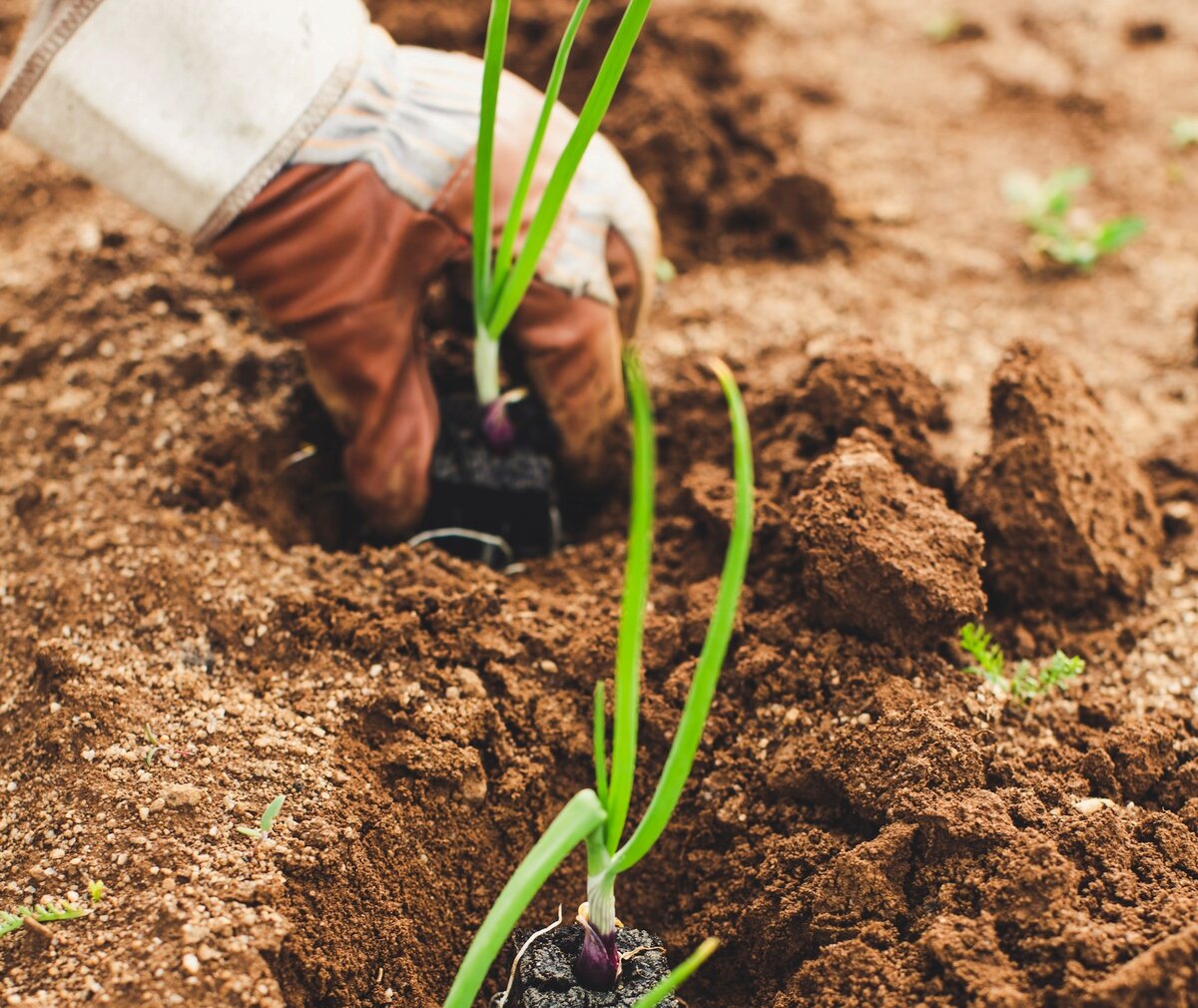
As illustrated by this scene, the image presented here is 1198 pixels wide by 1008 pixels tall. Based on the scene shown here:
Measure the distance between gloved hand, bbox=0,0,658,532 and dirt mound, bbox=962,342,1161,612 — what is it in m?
0.51

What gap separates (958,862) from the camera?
117 centimetres

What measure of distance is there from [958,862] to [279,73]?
112cm

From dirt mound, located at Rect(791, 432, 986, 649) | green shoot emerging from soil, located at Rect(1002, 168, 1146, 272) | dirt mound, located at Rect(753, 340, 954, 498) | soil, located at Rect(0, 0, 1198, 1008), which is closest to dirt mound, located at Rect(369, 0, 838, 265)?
soil, located at Rect(0, 0, 1198, 1008)

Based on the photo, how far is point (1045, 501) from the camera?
1468 mm

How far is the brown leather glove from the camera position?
1.39 m

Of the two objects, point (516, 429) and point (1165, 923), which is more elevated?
point (516, 429)

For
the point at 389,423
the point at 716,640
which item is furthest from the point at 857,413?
the point at 716,640

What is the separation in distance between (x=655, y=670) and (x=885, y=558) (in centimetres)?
31

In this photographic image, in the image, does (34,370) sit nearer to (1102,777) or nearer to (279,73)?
(279,73)

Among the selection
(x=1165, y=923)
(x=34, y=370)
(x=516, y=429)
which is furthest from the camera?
(x=34, y=370)

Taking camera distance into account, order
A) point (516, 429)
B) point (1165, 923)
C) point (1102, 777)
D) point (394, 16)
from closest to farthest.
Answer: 1. point (1165, 923)
2. point (1102, 777)
3. point (516, 429)
4. point (394, 16)

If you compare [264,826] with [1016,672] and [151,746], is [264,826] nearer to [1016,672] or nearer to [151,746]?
[151,746]

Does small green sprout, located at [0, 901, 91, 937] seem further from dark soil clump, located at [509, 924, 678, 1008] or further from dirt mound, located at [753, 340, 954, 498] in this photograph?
dirt mound, located at [753, 340, 954, 498]

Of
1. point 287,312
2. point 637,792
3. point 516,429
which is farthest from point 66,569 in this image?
point 637,792
